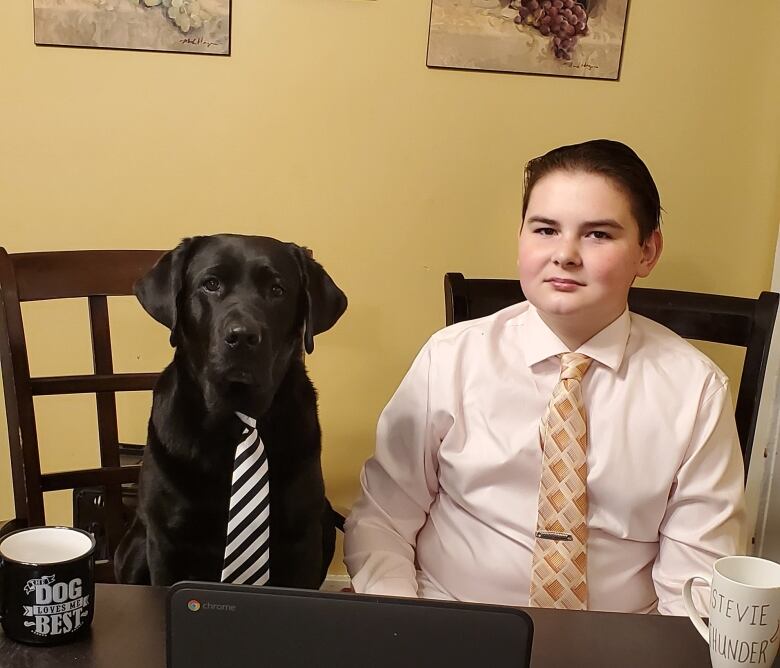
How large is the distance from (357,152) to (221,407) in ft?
2.73

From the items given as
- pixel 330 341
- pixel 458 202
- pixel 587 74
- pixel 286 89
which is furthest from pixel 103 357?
pixel 587 74

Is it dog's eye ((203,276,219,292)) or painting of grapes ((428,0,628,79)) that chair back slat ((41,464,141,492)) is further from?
painting of grapes ((428,0,628,79))

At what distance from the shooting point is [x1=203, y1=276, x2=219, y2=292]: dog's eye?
1.16m

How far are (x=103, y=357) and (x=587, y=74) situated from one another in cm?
112

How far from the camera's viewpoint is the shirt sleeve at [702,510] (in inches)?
45.0

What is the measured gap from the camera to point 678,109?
185 cm

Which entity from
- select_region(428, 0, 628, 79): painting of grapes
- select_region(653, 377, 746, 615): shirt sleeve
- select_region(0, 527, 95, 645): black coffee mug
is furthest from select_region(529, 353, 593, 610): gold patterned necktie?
select_region(428, 0, 628, 79): painting of grapes

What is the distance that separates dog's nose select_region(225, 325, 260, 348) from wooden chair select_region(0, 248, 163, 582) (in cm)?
43

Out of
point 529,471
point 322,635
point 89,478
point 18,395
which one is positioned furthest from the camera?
point 89,478

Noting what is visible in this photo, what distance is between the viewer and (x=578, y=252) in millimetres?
1178

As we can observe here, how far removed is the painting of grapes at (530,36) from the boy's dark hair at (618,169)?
0.59m
